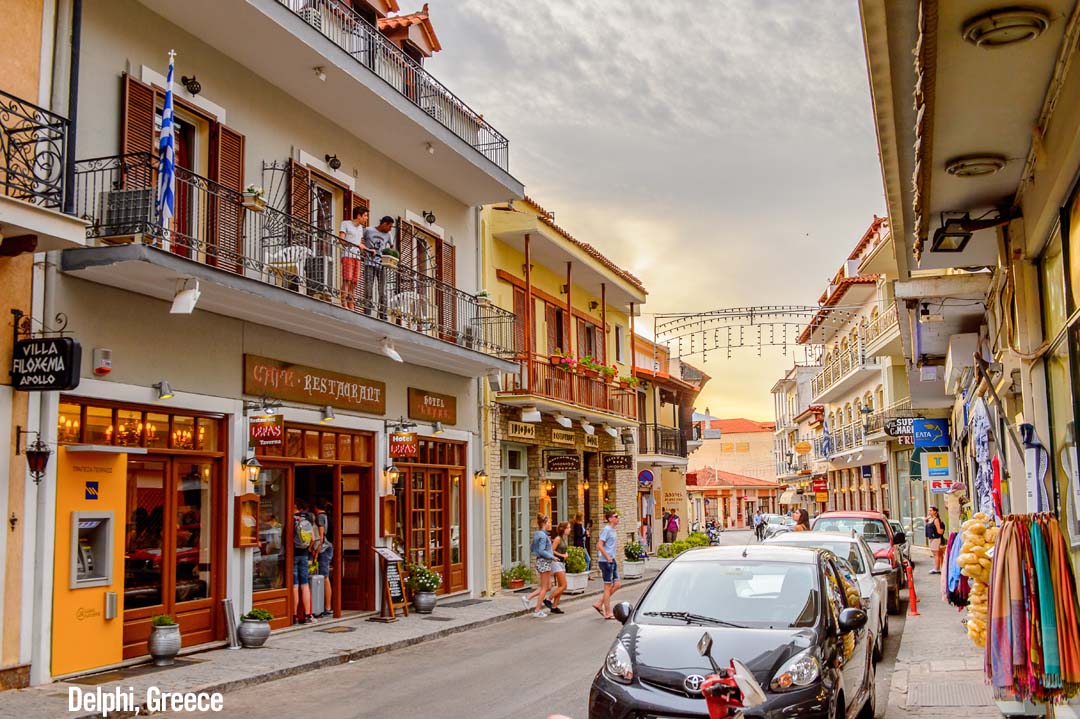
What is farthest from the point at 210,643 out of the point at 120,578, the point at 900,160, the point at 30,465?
the point at 900,160

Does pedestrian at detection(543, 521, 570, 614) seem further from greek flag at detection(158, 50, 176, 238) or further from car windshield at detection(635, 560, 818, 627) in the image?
car windshield at detection(635, 560, 818, 627)

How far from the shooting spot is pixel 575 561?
22.8 meters

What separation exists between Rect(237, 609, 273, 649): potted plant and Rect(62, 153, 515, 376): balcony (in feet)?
13.6

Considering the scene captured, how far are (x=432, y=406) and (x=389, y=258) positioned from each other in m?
3.99

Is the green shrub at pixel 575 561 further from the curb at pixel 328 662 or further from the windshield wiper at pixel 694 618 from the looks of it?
the windshield wiper at pixel 694 618

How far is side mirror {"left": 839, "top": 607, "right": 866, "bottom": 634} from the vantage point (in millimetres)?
7844

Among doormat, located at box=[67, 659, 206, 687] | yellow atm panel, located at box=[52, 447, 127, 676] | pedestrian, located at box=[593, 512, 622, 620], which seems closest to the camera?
doormat, located at box=[67, 659, 206, 687]

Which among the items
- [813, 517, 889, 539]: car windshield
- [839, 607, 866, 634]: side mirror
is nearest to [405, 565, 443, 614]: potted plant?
[813, 517, 889, 539]: car windshield

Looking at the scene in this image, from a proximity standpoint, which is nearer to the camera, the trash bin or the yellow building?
the trash bin

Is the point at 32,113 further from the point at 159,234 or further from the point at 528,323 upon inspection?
the point at 528,323

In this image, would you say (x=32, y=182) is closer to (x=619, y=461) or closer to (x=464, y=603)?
(x=464, y=603)

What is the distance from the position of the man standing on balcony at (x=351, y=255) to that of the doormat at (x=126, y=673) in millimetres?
5939

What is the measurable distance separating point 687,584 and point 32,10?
9322 millimetres

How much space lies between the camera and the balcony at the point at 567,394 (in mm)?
22922
